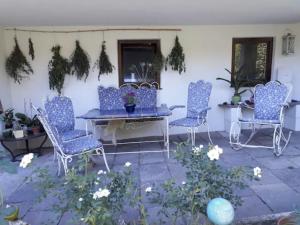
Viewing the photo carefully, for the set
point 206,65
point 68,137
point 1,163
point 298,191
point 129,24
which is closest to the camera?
point 1,163

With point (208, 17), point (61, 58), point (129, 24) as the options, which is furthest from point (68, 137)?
point (208, 17)

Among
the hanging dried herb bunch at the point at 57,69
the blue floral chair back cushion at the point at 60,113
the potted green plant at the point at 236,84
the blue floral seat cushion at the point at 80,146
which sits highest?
the hanging dried herb bunch at the point at 57,69

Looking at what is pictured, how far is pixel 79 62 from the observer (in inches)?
179

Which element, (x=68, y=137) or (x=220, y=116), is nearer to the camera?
(x=68, y=137)

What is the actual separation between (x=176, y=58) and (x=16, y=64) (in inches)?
108

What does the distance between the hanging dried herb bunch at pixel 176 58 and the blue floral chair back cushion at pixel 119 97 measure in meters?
0.65

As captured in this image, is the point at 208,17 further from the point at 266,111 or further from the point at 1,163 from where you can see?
the point at 1,163

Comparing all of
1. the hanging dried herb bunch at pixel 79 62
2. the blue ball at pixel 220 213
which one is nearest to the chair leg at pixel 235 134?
the hanging dried herb bunch at pixel 79 62

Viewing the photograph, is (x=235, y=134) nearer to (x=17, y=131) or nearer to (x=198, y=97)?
(x=198, y=97)

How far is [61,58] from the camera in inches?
180

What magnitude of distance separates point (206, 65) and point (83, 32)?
7.68ft

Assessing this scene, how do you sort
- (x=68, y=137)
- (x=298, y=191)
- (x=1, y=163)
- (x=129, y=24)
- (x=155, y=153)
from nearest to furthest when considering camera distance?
1. (x=1, y=163)
2. (x=298, y=191)
3. (x=68, y=137)
4. (x=155, y=153)
5. (x=129, y=24)

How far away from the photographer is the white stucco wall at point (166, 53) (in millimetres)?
4641

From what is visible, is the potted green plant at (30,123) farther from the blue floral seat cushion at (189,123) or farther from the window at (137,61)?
the blue floral seat cushion at (189,123)
